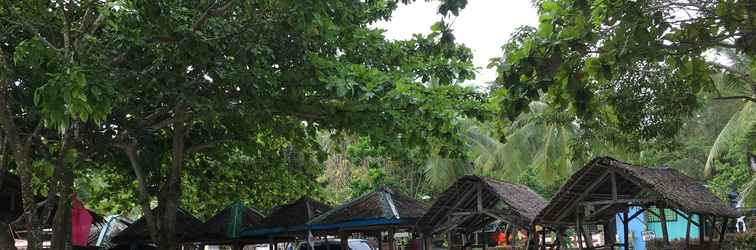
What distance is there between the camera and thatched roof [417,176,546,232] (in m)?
12.1

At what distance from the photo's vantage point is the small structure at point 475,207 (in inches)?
479

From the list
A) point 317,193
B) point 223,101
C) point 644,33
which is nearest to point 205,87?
point 223,101

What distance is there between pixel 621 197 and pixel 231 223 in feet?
24.9

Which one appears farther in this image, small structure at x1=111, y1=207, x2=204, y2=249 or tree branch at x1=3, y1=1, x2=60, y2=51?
small structure at x1=111, y1=207, x2=204, y2=249

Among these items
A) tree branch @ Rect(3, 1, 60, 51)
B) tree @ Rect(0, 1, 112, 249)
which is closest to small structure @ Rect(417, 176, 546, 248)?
tree @ Rect(0, 1, 112, 249)

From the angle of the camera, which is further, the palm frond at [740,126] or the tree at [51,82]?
the palm frond at [740,126]

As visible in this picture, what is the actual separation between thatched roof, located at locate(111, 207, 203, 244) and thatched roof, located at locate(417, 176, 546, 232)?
490 cm

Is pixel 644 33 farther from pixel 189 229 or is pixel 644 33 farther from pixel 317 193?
pixel 317 193

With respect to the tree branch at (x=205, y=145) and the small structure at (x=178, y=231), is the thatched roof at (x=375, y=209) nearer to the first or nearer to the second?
the tree branch at (x=205, y=145)

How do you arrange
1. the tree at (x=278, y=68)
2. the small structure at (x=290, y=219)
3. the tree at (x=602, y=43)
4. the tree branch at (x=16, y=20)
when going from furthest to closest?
the small structure at (x=290, y=219), the tree at (x=278, y=68), the tree branch at (x=16, y=20), the tree at (x=602, y=43)

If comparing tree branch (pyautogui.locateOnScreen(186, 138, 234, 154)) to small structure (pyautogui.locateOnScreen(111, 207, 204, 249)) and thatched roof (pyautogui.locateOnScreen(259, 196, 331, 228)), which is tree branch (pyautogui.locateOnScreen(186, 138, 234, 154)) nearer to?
thatched roof (pyautogui.locateOnScreen(259, 196, 331, 228))

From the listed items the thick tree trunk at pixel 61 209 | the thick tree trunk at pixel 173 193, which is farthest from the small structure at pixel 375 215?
the thick tree trunk at pixel 61 209

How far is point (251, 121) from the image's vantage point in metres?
9.88

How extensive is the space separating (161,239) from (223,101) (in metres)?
4.31
